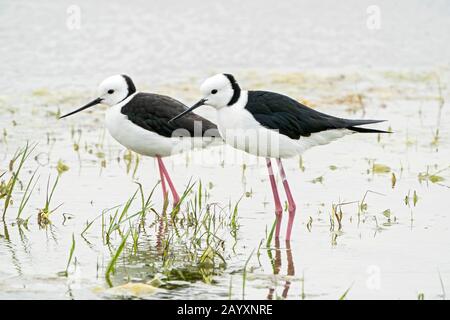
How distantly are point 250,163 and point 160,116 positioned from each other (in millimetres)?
1356

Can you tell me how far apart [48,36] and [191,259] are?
818 cm

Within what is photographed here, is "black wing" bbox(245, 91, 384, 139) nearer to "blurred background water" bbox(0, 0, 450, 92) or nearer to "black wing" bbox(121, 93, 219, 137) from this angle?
"black wing" bbox(121, 93, 219, 137)

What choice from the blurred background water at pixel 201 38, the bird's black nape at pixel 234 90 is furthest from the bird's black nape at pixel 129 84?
the blurred background water at pixel 201 38

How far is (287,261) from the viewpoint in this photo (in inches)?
246

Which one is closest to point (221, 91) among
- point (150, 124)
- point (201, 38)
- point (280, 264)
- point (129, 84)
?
point (150, 124)

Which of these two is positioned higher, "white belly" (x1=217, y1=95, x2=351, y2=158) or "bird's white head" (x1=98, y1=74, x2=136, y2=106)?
"bird's white head" (x1=98, y1=74, x2=136, y2=106)

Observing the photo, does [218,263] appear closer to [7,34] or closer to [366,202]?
[366,202]

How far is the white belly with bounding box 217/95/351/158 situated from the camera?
7098 millimetres

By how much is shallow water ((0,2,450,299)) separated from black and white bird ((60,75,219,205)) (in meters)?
0.44

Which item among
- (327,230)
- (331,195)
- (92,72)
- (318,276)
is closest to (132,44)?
(92,72)

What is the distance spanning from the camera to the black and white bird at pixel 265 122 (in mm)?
7109

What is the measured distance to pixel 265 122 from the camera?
7105 millimetres

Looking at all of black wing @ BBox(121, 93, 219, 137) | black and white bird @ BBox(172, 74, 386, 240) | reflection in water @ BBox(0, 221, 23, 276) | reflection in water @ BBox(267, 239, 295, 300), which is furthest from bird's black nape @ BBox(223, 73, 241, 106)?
reflection in water @ BBox(0, 221, 23, 276)

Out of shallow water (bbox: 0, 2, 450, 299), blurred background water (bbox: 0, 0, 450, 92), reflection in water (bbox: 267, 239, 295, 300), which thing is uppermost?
blurred background water (bbox: 0, 0, 450, 92)
